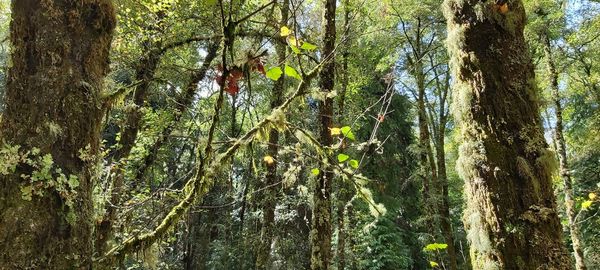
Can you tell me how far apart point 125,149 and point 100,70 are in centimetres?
544

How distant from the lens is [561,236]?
8.47ft

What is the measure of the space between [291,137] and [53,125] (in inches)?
247

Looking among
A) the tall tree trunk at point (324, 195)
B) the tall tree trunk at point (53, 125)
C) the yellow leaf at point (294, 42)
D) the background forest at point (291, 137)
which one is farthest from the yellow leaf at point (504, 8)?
the tall tree trunk at point (324, 195)

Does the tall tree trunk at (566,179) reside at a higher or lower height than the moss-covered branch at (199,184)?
higher

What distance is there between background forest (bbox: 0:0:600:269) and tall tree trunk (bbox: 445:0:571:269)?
45 mm

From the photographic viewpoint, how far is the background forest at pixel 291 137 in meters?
2.48

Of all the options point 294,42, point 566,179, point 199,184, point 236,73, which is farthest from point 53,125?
point 566,179

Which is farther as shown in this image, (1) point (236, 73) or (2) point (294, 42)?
(1) point (236, 73)

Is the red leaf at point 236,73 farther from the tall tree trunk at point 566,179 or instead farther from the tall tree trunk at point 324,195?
the tall tree trunk at point 566,179

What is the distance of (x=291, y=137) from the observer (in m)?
8.26

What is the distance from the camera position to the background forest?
2.48 metres

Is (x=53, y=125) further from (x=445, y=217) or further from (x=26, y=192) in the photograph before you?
(x=445, y=217)

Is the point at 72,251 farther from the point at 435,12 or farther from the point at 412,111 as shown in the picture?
the point at 412,111

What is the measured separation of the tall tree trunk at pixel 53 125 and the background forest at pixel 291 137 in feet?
0.06
